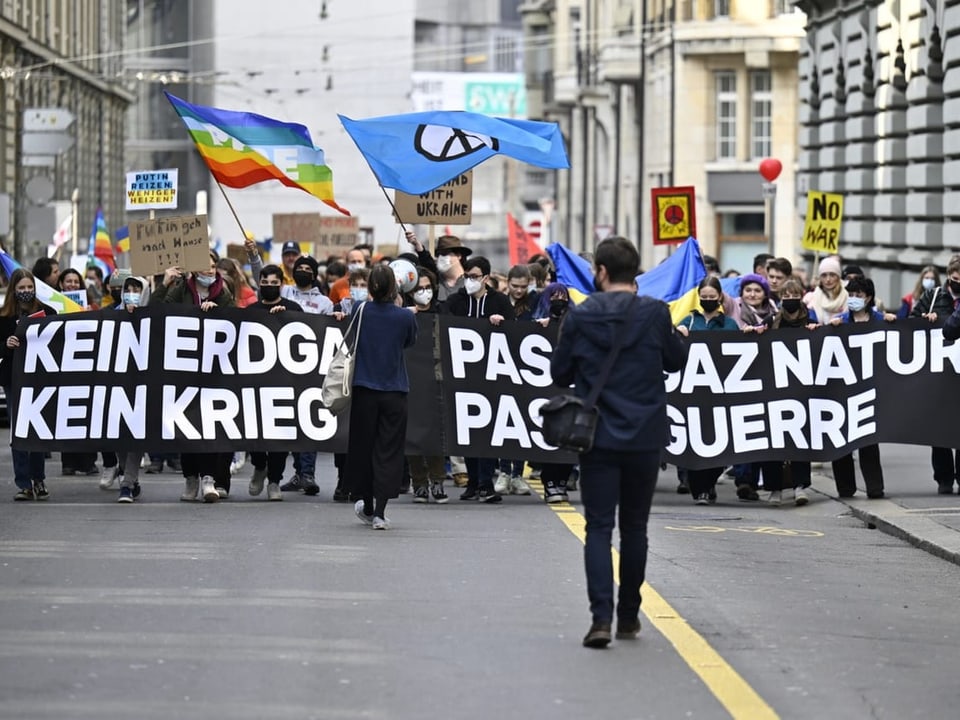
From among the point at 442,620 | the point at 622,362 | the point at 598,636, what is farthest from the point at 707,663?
the point at 442,620

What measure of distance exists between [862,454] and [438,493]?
10.6ft

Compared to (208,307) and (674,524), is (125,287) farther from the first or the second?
(674,524)

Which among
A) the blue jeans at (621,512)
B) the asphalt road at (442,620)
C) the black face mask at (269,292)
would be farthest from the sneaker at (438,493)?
the blue jeans at (621,512)

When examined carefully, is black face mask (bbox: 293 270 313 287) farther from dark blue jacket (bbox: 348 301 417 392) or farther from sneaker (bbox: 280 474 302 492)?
dark blue jacket (bbox: 348 301 417 392)

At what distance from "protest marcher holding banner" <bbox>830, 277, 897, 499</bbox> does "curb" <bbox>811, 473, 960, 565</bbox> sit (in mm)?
115

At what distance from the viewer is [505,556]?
1255 cm

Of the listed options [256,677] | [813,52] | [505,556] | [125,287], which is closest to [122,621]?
[256,677]

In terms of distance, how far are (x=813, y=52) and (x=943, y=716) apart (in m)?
33.9

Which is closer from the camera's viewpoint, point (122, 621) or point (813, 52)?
point (122, 621)

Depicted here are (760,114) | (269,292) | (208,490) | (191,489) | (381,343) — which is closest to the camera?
(381,343)

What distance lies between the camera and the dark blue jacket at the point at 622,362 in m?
9.60

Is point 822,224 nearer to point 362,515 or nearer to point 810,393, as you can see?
point 810,393

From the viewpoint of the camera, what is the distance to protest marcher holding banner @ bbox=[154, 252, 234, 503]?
15.9 meters

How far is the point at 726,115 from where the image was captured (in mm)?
58062
